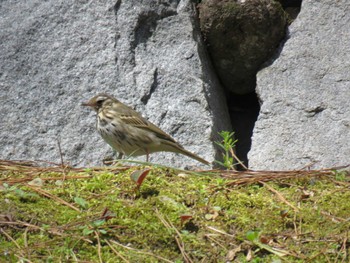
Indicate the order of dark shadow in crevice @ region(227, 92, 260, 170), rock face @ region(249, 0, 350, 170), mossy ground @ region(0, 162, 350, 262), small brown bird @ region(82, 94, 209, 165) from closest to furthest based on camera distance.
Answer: mossy ground @ region(0, 162, 350, 262), rock face @ region(249, 0, 350, 170), small brown bird @ region(82, 94, 209, 165), dark shadow in crevice @ region(227, 92, 260, 170)

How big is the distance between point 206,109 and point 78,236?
2736mm

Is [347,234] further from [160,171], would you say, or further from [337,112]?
[337,112]

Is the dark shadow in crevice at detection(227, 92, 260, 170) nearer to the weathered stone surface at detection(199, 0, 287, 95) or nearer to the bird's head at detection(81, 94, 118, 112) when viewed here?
the weathered stone surface at detection(199, 0, 287, 95)

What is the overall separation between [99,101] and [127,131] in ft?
1.95

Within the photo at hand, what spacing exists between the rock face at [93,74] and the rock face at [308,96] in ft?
1.55

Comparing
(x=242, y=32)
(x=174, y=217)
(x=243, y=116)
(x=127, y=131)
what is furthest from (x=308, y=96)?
(x=174, y=217)

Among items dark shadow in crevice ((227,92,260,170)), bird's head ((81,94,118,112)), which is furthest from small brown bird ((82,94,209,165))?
dark shadow in crevice ((227,92,260,170))

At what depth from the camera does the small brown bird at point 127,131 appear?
6.42 m

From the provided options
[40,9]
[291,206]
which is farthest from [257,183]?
[40,9]

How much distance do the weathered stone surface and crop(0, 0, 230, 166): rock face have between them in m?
0.16

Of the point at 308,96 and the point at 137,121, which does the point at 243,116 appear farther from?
the point at 137,121

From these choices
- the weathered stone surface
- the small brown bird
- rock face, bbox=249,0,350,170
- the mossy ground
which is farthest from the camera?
the weathered stone surface

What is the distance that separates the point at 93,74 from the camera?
666 cm

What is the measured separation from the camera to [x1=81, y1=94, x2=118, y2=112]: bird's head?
6.40 metres
